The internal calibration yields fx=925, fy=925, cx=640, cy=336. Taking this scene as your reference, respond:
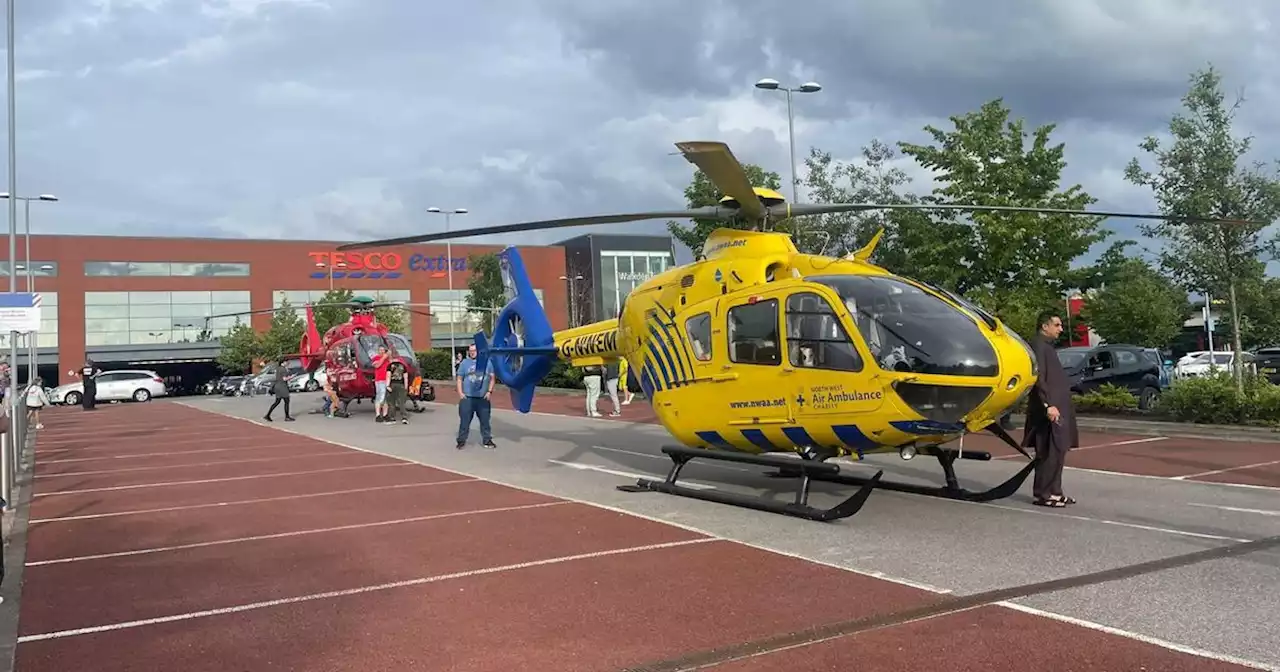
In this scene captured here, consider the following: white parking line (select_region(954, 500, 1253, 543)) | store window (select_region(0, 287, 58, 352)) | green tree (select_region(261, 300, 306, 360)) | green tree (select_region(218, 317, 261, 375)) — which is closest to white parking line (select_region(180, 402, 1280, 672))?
white parking line (select_region(954, 500, 1253, 543))

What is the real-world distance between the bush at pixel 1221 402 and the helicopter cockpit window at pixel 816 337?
997 centimetres

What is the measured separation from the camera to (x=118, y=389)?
1754 inches

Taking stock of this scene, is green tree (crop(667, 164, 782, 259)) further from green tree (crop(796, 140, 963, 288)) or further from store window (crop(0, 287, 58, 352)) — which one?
store window (crop(0, 287, 58, 352))

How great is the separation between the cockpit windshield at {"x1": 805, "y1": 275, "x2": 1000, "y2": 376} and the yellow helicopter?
12 mm

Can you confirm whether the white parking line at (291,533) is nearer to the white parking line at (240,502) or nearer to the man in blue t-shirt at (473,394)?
the white parking line at (240,502)

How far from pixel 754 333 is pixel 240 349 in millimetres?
56625

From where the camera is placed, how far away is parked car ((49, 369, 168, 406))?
4412cm

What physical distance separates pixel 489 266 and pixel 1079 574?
54.1m

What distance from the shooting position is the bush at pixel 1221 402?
1433 cm

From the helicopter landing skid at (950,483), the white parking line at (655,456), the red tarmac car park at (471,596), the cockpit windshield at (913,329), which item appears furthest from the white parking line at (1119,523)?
the white parking line at (655,456)

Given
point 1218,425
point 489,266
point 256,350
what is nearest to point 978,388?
point 1218,425

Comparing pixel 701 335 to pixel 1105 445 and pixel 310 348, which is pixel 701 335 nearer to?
pixel 1105 445

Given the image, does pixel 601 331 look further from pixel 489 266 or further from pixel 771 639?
pixel 489 266

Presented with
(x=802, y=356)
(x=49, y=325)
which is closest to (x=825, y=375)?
(x=802, y=356)
